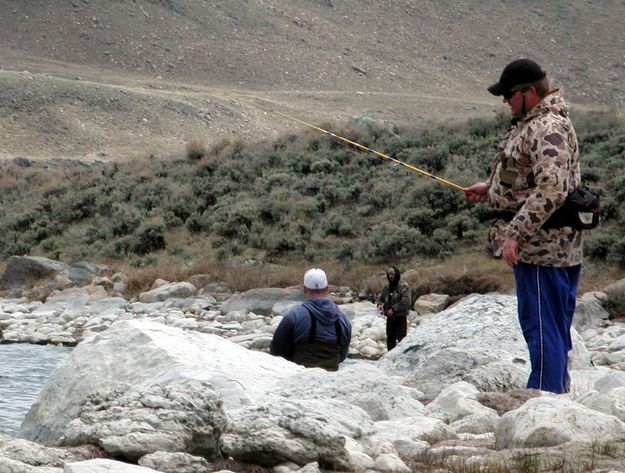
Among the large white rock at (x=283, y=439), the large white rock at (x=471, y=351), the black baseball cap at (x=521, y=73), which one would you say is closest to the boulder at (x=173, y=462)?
the large white rock at (x=283, y=439)

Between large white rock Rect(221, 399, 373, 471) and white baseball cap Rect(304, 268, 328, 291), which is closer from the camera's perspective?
large white rock Rect(221, 399, 373, 471)

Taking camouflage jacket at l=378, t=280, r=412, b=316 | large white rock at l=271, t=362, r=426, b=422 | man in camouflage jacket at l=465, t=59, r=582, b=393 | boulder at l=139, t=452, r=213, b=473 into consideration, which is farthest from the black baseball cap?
camouflage jacket at l=378, t=280, r=412, b=316

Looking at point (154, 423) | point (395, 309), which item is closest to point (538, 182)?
point (154, 423)

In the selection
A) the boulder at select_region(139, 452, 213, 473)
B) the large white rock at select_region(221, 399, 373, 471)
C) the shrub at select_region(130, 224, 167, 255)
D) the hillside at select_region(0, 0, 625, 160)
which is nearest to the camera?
the boulder at select_region(139, 452, 213, 473)

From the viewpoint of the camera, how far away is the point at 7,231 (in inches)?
1144

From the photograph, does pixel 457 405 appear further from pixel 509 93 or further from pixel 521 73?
pixel 521 73

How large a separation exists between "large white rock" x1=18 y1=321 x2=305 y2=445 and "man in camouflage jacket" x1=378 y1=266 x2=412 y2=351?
23.2 ft

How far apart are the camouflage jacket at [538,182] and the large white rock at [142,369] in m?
1.51

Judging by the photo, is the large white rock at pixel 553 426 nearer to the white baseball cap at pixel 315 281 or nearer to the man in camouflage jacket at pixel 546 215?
the man in camouflage jacket at pixel 546 215

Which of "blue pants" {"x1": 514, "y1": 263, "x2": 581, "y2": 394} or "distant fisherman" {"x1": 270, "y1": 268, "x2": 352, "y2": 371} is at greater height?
"blue pants" {"x1": 514, "y1": 263, "x2": 581, "y2": 394}

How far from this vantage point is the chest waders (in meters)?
7.60

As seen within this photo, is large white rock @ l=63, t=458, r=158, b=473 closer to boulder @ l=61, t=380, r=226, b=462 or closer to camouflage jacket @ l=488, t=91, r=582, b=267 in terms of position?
boulder @ l=61, t=380, r=226, b=462

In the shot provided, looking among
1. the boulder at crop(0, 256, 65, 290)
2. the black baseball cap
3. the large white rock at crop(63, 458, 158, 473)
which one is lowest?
the boulder at crop(0, 256, 65, 290)

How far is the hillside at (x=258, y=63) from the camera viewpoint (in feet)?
196
